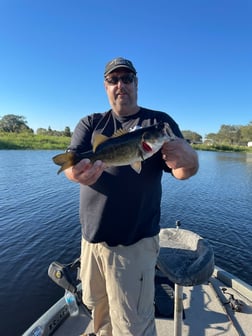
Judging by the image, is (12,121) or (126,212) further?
(12,121)

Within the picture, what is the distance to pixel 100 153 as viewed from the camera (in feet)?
8.14

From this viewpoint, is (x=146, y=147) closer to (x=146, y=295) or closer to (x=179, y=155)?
(x=179, y=155)

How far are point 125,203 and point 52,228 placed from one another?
9269 mm

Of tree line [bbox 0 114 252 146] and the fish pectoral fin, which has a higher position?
tree line [bbox 0 114 252 146]

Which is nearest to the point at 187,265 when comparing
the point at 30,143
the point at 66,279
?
the point at 66,279

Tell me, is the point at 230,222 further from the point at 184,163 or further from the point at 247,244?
the point at 184,163

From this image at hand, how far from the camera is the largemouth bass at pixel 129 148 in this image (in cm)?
240

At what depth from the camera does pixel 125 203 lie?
2.59 metres

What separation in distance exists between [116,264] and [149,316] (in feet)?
2.12

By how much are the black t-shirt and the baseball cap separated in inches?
23.8

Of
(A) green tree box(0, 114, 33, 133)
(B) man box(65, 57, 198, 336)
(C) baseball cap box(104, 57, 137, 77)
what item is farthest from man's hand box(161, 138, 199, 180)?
(A) green tree box(0, 114, 33, 133)

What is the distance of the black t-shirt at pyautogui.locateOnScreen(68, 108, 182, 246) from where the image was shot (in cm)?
259

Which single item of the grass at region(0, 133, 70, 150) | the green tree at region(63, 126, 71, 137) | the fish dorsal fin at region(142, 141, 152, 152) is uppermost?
the green tree at region(63, 126, 71, 137)

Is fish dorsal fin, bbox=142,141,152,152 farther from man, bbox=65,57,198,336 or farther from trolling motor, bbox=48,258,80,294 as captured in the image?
trolling motor, bbox=48,258,80,294
